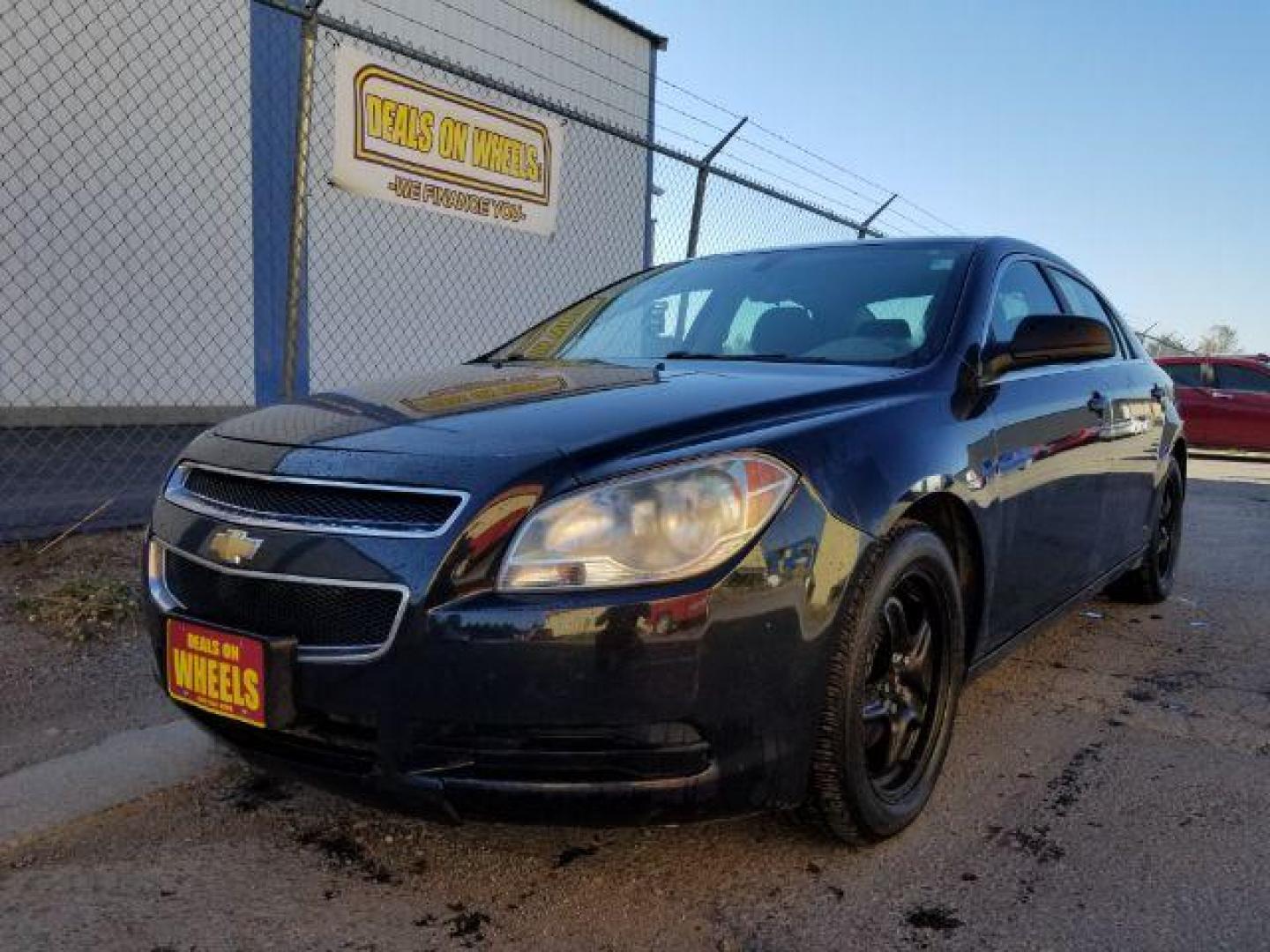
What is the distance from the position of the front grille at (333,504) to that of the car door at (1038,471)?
1.56 meters

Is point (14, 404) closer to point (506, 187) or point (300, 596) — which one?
point (506, 187)

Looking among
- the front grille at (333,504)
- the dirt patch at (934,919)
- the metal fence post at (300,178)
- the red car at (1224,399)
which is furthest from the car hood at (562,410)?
the red car at (1224,399)

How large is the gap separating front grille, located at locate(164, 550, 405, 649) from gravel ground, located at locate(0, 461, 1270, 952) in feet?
1.95

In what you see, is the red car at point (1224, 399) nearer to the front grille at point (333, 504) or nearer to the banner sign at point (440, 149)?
the banner sign at point (440, 149)

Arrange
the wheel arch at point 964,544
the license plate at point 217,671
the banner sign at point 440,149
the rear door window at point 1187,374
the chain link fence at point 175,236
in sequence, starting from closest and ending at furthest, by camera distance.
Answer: the license plate at point 217,671 → the wheel arch at point 964,544 → the banner sign at point 440,149 → the chain link fence at point 175,236 → the rear door window at point 1187,374

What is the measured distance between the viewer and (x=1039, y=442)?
2.97 m

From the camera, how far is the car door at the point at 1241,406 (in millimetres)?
14258

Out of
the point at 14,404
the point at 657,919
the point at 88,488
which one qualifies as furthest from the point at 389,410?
the point at 14,404

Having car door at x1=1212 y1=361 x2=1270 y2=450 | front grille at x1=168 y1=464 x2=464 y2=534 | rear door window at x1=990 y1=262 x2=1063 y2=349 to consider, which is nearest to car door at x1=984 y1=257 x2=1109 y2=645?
rear door window at x1=990 y1=262 x2=1063 y2=349

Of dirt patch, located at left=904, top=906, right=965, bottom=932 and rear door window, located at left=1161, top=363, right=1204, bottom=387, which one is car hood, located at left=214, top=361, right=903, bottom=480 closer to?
dirt patch, located at left=904, top=906, right=965, bottom=932

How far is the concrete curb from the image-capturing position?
2426mm

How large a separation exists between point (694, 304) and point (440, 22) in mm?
9170

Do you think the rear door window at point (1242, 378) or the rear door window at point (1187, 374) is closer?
the rear door window at point (1242, 378)

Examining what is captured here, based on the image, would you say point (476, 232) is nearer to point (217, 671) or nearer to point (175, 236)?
point (175, 236)
